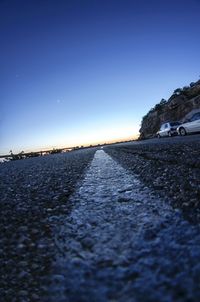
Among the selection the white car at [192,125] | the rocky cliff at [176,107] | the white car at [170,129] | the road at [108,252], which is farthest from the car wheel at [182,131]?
the rocky cliff at [176,107]

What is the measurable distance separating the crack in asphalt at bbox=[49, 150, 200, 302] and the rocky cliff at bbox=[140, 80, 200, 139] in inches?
2007

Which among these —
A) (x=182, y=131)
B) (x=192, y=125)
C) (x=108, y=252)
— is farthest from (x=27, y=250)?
(x=182, y=131)

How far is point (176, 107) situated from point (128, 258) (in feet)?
195

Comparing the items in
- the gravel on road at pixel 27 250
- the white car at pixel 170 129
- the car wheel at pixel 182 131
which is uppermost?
the white car at pixel 170 129

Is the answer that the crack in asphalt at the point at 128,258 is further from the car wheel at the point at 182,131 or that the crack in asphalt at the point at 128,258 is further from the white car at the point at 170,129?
the white car at the point at 170,129

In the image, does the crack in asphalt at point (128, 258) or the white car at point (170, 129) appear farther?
the white car at point (170, 129)

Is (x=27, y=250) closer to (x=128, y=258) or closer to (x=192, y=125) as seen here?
(x=128, y=258)

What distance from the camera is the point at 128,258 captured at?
857 millimetres

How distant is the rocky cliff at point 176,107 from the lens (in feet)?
171

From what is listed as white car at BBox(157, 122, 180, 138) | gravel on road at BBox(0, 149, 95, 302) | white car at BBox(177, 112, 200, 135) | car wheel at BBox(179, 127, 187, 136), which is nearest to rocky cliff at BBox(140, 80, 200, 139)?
white car at BBox(157, 122, 180, 138)

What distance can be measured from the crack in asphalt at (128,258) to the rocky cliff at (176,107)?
5098 centimetres

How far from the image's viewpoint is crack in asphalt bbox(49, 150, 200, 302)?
2.17 feet

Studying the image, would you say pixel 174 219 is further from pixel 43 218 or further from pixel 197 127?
pixel 197 127

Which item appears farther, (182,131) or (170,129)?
(170,129)
